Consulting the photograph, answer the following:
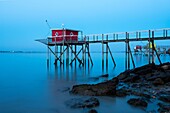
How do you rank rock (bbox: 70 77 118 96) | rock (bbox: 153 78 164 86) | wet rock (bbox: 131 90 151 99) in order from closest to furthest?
wet rock (bbox: 131 90 151 99)
rock (bbox: 70 77 118 96)
rock (bbox: 153 78 164 86)

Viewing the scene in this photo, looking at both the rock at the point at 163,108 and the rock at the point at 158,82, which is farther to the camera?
the rock at the point at 158,82

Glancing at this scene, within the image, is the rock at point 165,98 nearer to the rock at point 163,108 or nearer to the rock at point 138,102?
the rock at point 163,108

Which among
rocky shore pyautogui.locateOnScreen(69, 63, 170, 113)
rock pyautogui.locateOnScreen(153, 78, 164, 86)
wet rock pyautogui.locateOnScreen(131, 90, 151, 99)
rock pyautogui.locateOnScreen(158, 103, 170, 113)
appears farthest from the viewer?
rock pyautogui.locateOnScreen(153, 78, 164, 86)

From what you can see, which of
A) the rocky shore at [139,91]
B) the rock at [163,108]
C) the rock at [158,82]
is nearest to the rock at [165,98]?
the rocky shore at [139,91]

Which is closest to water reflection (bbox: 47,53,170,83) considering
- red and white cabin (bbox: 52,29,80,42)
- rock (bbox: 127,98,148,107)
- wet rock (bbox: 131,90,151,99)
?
red and white cabin (bbox: 52,29,80,42)

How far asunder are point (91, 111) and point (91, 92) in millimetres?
3312

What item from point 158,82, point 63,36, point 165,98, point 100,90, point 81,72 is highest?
point 63,36

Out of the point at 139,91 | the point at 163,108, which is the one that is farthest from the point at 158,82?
the point at 163,108

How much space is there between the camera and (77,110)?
9359 millimetres

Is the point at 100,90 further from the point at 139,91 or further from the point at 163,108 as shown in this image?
the point at 163,108

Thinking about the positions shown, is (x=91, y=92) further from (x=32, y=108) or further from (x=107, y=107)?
(x=32, y=108)

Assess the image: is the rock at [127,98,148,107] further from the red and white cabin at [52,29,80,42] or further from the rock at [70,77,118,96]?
the red and white cabin at [52,29,80,42]

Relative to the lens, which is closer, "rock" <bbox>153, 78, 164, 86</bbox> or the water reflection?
"rock" <bbox>153, 78, 164, 86</bbox>

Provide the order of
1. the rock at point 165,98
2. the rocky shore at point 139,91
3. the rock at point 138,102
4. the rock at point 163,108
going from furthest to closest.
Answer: the rock at point 165,98 → the rocky shore at point 139,91 → the rock at point 138,102 → the rock at point 163,108
